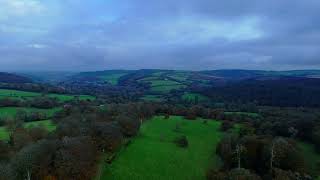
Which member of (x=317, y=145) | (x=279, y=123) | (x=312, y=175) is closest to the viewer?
(x=312, y=175)

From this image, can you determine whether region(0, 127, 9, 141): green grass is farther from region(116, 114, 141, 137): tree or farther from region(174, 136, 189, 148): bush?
region(174, 136, 189, 148): bush

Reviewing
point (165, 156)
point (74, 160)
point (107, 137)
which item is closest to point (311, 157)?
point (165, 156)

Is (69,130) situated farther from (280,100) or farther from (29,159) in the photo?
(280,100)

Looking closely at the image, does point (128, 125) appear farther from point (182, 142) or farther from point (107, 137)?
point (107, 137)

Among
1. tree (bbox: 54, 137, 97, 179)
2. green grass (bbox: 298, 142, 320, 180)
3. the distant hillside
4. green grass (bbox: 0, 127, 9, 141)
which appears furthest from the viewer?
the distant hillside

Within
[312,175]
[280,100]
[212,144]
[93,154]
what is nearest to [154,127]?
[212,144]

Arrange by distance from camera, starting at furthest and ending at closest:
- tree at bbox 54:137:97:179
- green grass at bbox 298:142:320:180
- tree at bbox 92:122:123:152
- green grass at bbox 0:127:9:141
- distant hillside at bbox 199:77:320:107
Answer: distant hillside at bbox 199:77:320:107 → green grass at bbox 0:127:9:141 → tree at bbox 92:122:123:152 → green grass at bbox 298:142:320:180 → tree at bbox 54:137:97:179

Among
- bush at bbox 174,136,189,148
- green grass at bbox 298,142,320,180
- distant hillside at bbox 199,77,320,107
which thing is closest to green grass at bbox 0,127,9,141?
bush at bbox 174,136,189,148
